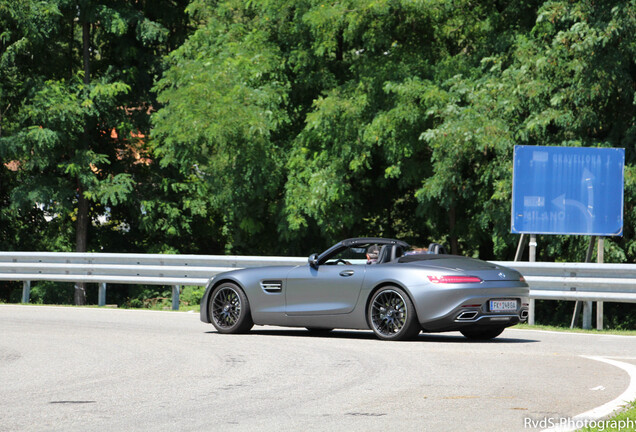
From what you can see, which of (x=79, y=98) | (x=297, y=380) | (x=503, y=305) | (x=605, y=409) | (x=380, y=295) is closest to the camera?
(x=605, y=409)

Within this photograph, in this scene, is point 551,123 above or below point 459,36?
below

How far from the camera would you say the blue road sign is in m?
16.3

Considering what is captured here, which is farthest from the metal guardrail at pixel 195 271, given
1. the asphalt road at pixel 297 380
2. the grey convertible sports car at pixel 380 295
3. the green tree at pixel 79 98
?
A: the green tree at pixel 79 98

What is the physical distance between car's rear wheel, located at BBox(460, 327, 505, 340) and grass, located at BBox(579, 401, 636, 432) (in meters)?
→ 5.63

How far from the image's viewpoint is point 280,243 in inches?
1011

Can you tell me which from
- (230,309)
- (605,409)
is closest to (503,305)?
(230,309)

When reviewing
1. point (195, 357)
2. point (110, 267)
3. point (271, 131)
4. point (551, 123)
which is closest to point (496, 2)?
point (551, 123)

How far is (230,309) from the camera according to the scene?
13266mm

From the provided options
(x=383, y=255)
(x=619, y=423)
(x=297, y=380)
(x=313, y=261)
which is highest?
(x=383, y=255)

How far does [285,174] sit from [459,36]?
504 centimetres

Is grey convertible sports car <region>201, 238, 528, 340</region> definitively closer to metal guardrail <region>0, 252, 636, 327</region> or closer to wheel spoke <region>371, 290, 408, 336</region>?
wheel spoke <region>371, 290, 408, 336</region>

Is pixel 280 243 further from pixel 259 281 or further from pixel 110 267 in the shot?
pixel 259 281

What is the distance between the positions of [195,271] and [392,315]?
6.76 metres

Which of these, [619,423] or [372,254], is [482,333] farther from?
[619,423]
